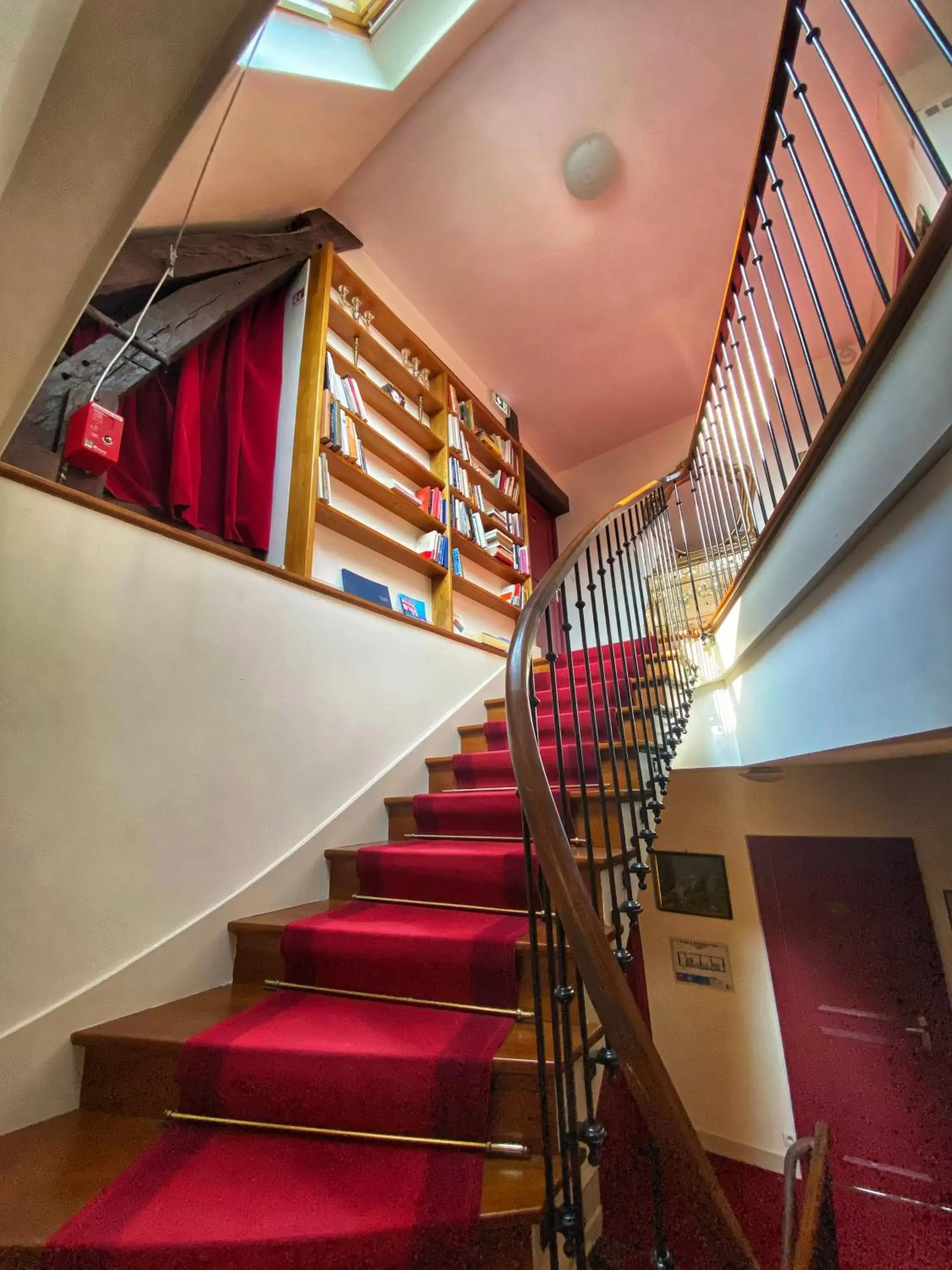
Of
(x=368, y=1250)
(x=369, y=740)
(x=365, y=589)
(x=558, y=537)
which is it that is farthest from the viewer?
(x=558, y=537)

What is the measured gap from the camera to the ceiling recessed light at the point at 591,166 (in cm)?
290

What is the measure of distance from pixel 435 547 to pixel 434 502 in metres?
0.29

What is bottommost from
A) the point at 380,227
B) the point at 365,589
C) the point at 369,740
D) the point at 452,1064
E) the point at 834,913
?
the point at 834,913

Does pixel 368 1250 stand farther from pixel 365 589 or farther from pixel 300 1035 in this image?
pixel 365 589

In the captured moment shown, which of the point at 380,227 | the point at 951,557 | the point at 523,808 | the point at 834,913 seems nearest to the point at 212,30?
the point at 523,808

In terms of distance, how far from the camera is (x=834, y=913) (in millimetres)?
2799

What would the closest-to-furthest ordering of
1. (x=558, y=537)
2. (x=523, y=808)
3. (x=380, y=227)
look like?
(x=523, y=808) → (x=380, y=227) → (x=558, y=537)

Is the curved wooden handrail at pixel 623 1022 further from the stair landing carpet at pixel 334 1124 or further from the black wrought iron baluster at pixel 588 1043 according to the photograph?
the stair landing carpet at pixel 334 1124

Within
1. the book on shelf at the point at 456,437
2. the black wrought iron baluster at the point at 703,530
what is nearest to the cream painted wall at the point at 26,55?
the black wrought iron baluster at the point at 703,530

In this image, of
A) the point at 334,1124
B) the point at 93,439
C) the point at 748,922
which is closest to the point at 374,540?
the point at 93,439

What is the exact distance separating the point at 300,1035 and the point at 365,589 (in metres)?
1.87

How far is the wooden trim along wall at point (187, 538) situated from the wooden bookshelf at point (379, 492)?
0.66 metres

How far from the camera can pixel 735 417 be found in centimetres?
229

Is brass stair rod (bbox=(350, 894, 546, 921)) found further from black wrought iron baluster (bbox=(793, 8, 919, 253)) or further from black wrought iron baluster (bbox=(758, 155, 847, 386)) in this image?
black wrought iron baluster (bbox=(793, 8, 919, 253))
